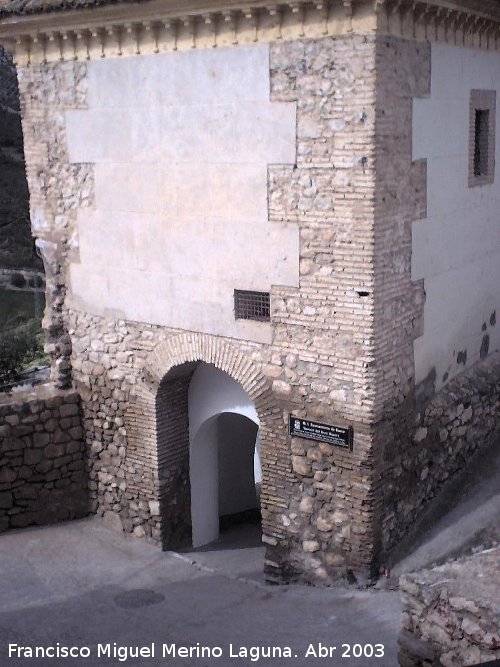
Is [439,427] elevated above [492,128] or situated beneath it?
situated beneath

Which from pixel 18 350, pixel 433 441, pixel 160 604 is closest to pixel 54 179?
pixel 160 604

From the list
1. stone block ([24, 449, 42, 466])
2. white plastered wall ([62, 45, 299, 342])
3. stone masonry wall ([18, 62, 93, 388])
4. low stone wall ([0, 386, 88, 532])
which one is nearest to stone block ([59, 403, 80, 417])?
Result: low stone wall ([0, 386, 88, 532])

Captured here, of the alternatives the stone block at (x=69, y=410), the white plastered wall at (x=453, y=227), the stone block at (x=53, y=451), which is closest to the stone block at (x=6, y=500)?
the stone block at (x=53, y=451)

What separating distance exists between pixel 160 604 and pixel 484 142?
6.30 m

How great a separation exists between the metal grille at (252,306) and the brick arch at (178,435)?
1.10ft

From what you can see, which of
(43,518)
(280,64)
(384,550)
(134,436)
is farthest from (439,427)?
(43,518)

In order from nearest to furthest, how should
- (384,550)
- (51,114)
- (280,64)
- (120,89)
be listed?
(280,64) < (384,550) < (120,89) < (51,114)

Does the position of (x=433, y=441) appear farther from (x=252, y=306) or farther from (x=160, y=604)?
(x=160, y=604)

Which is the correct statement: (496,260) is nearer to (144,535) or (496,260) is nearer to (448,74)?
(448,74)

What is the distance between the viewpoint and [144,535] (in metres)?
10.3

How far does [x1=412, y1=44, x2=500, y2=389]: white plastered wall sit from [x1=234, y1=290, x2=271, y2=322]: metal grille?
1520 mm

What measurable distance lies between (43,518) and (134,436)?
1.71 meters

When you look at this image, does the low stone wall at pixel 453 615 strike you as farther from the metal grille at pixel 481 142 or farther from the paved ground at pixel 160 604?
the metal grille at pixel 481 142

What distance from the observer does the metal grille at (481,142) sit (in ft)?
32.3
